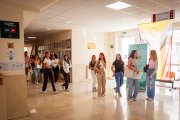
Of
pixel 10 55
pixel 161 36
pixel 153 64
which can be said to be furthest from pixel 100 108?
pixel 161 36

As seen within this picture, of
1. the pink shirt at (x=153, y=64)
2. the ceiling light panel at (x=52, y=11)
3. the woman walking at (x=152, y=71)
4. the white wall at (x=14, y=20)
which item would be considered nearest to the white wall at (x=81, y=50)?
the ceiling light panel at (x=52, y=11)

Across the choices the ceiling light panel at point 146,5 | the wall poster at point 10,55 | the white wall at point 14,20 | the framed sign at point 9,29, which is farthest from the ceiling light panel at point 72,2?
the wall poster at point 10,55

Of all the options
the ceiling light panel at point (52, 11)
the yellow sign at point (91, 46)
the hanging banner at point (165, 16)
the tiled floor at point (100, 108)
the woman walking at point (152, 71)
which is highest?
the ceiling light panel at point (52, 11)

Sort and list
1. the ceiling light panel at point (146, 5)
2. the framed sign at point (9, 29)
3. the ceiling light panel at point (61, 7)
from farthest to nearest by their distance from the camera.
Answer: the ceiling light panel at point (61, 7) < the ceiling light panel at point (146, 5) < the framed sign at point (9, 29)

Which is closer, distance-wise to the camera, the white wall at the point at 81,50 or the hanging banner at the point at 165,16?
the hanging banner at the point at 165,16

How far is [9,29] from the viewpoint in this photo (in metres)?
3.61

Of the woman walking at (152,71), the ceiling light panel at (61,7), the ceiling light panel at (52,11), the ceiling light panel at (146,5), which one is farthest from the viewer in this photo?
the ceiling light panel at (52,11)

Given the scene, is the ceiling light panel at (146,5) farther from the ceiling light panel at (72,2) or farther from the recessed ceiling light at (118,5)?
the ceiling light panel at (72,2)

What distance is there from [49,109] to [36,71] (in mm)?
4661

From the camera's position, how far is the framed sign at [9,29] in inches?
139

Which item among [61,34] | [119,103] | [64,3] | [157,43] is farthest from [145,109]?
[61,34]

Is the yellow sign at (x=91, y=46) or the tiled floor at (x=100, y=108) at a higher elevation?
the yellow sign at (x=91, y=46)

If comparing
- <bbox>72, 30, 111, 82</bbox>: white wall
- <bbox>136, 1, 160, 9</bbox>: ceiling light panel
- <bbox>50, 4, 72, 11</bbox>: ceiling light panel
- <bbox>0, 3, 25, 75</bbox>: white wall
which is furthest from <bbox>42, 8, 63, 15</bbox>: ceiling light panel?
<bbox>72, 30, 111, 82</bbox>: white wall

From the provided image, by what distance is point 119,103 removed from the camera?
15.4ft
